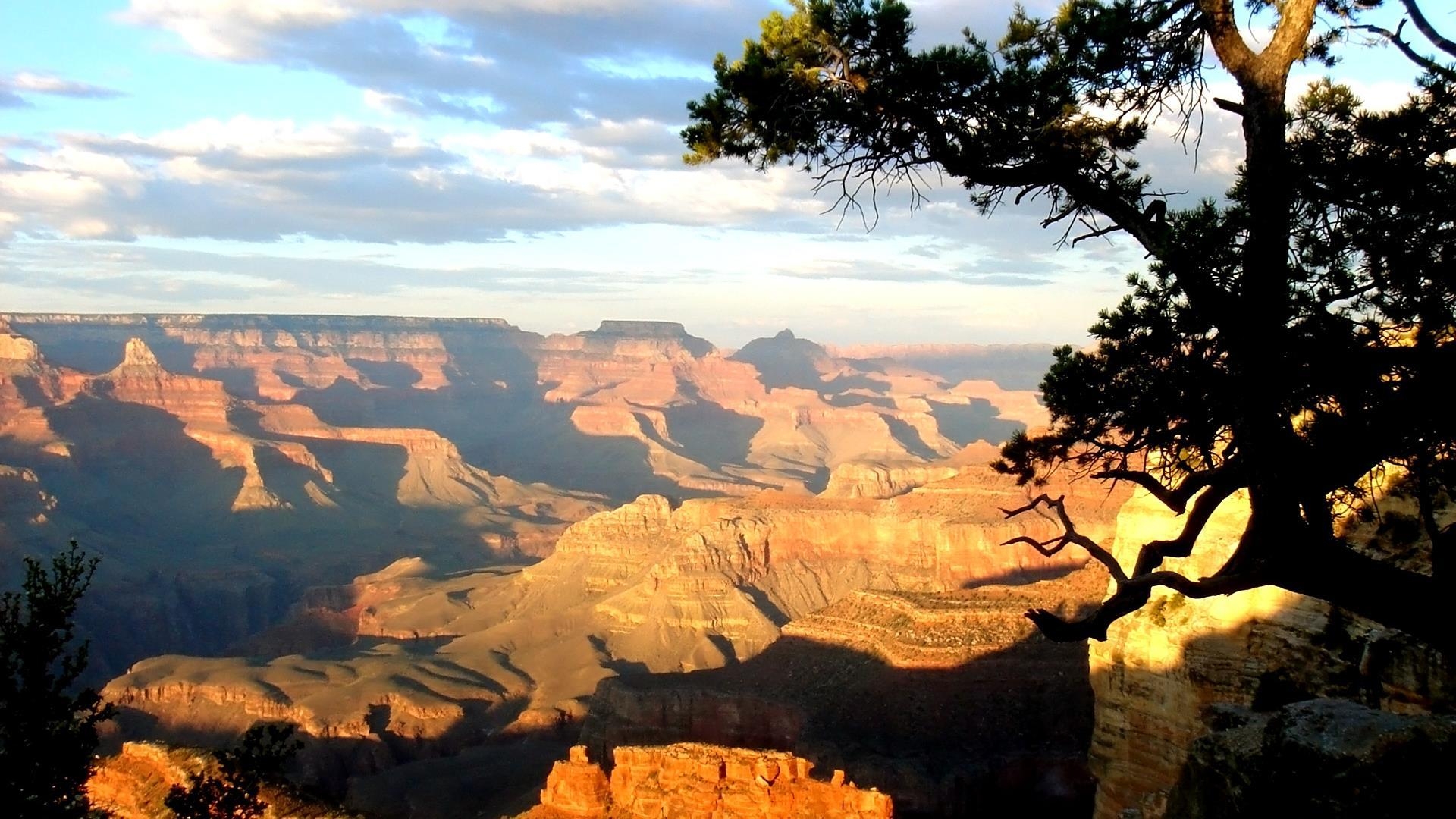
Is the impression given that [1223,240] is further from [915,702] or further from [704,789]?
[915,702]

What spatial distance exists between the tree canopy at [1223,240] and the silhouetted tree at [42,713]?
978 cm

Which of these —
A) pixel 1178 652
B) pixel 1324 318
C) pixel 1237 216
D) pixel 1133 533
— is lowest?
pixel 1178 652

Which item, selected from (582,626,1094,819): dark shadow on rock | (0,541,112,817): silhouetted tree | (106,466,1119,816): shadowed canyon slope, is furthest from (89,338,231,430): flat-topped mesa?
(0,541,112,817): silhouetted tree

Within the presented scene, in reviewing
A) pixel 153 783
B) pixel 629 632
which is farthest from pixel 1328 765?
pixel 629 632

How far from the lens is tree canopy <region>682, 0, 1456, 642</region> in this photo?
8.68m

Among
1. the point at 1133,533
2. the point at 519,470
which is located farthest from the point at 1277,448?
the point at 519,470

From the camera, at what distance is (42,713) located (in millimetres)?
12828

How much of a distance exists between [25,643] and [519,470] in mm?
183843

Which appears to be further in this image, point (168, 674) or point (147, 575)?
point (147, 575)

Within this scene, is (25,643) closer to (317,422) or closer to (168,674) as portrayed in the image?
(168,674)

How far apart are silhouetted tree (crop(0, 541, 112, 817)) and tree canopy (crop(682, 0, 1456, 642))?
978cm

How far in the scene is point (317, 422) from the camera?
559 feet

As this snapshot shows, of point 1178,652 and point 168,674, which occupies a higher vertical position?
point 1178,652

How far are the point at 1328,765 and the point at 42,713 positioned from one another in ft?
44.3
